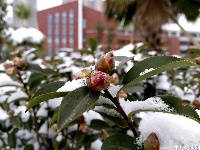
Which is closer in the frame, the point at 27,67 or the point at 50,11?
the point at 27,67

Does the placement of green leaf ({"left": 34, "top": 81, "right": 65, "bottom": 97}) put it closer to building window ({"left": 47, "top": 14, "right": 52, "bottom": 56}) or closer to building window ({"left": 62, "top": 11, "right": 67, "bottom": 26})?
building window ({"left": 47, "top": 14, "right": 52, "bottom": 56})

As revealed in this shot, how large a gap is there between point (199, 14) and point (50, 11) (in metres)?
28.7

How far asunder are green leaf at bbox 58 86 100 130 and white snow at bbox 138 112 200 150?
10cm

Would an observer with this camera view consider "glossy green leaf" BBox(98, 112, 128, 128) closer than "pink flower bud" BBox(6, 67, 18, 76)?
Yes

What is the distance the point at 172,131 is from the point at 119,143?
8 centimetres

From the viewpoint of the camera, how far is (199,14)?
501 cm

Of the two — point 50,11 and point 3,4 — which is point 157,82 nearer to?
point 3,4

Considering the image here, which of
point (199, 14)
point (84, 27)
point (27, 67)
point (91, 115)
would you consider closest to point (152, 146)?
point (91, 115)

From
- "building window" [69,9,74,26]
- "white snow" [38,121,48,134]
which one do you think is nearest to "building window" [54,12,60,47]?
"building window" [69,9,74,26]

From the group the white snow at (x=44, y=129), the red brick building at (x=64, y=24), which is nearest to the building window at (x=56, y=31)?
the red brick building at (x=64, y=24)

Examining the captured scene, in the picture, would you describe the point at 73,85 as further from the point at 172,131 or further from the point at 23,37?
the point at 23,37

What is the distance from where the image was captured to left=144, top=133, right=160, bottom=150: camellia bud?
43 cm

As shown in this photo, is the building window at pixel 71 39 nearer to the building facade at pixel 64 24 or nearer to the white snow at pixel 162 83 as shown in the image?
the building facade at pixel 64 24

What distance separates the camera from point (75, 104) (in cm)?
41
